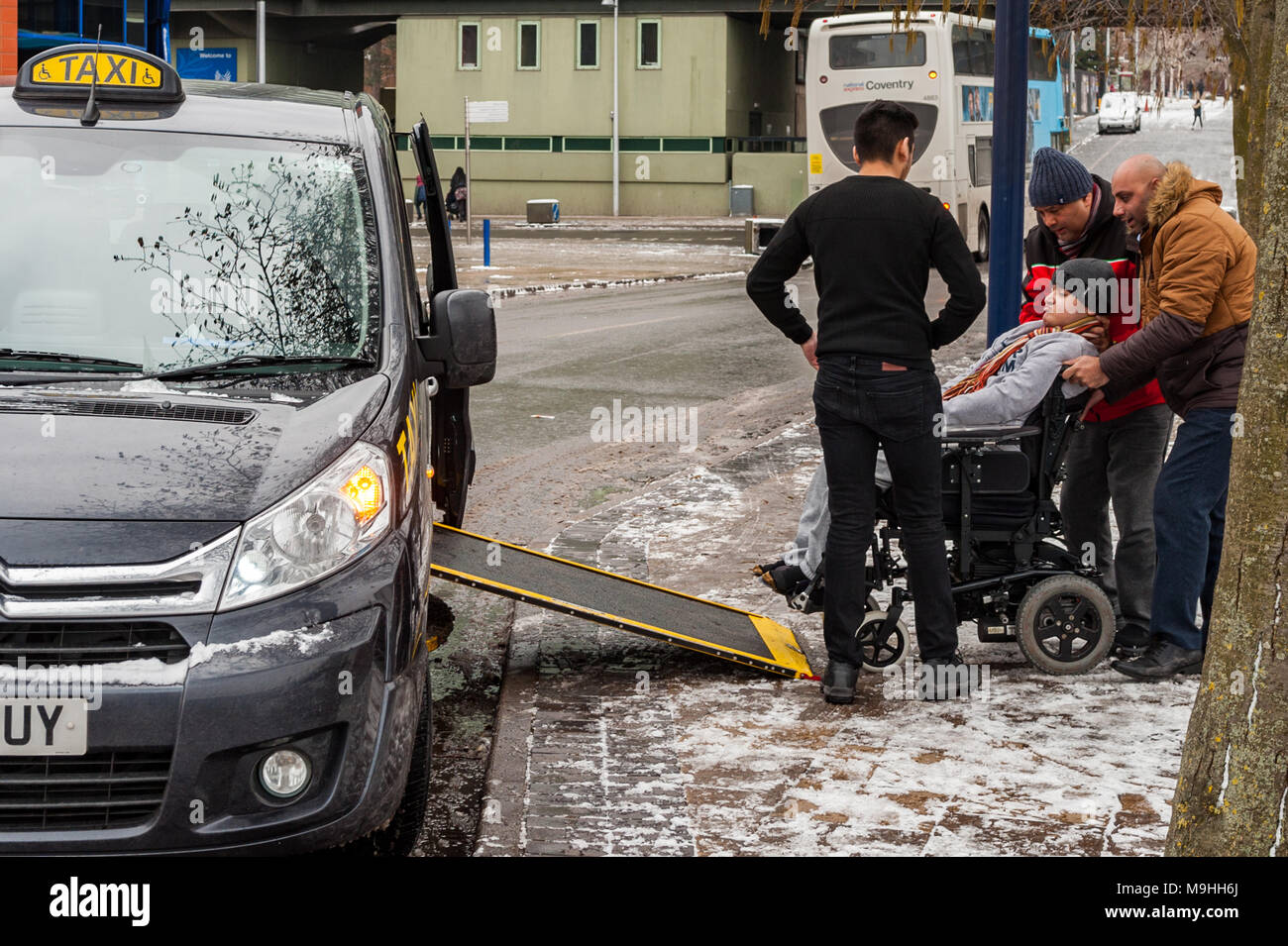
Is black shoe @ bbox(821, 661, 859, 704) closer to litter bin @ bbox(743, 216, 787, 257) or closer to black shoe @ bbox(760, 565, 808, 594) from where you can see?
black shoe @ bbox(760, 565, 808, 594)

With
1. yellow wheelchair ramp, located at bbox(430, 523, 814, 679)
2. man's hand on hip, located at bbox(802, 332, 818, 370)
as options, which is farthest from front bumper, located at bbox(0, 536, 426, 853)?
man's hand on hip, located at bbox(802, 332, 818, 370)

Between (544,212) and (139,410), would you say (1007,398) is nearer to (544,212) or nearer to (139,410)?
(139,410)

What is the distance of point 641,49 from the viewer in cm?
4834

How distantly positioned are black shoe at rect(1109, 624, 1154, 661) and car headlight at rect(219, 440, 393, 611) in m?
3.26

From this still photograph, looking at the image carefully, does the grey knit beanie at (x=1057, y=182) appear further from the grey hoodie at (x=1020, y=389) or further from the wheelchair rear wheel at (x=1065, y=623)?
the wheelchair rear wheel at (x=1065, y=623)

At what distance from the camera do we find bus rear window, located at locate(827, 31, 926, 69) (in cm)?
2867

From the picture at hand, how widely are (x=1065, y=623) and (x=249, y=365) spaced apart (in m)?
3.09

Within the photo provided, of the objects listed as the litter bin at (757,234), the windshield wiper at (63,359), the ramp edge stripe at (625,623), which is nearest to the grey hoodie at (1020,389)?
the ramp edge stripe at (625,623)

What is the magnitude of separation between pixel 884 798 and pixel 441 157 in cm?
4772

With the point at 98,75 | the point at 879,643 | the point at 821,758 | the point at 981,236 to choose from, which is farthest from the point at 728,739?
the point at 981,236

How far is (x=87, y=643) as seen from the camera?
3311mm

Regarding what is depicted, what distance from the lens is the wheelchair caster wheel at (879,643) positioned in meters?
5.77

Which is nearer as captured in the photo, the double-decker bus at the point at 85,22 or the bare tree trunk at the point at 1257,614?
the bare tree trunk at the point at 1257,614

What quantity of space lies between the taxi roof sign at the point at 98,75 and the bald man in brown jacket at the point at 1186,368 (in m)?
3.21
